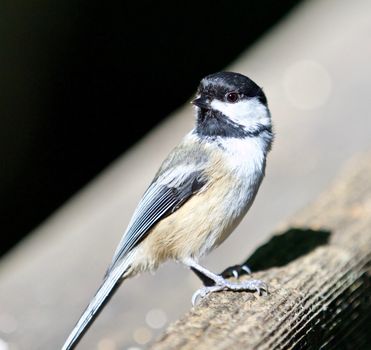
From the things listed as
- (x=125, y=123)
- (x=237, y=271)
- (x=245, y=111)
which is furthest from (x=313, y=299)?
(x=125, y=123)

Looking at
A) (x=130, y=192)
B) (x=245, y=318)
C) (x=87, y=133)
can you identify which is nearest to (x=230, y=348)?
(x=245, y=318)

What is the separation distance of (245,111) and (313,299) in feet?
2.70

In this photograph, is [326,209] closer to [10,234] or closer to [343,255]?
[343,255]

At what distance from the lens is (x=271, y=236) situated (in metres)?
2.67

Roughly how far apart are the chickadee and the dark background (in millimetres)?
2556

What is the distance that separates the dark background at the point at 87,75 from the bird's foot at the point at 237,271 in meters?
2.82

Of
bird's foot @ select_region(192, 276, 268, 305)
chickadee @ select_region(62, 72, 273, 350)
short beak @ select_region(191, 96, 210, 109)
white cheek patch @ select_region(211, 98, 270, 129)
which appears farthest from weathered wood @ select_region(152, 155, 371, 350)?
short beak @ select_region(191, 96, 210, 109)

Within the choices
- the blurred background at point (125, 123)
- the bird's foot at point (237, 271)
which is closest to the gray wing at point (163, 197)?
the blurred background at point (125, 123)

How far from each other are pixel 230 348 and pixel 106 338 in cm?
79

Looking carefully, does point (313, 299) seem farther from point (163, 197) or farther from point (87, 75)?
point (87, 75)

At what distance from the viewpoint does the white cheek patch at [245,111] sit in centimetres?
273

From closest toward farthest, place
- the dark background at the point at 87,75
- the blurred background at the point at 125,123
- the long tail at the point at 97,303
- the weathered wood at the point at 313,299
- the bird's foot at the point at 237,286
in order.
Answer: the weathered wood at the point at 313,299 → the bird's foot at the point at 237,286 → the long tail at the point at 97,303 → the blurred background at the point at 125,123 → the dark background at the point at 87,75

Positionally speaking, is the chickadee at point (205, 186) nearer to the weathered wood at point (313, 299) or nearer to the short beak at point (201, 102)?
the short beak at point (201, 102)

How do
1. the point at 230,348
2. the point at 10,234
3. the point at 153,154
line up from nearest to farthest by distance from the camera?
the point at 230,348
the point at 153,154
the point at 10,234
